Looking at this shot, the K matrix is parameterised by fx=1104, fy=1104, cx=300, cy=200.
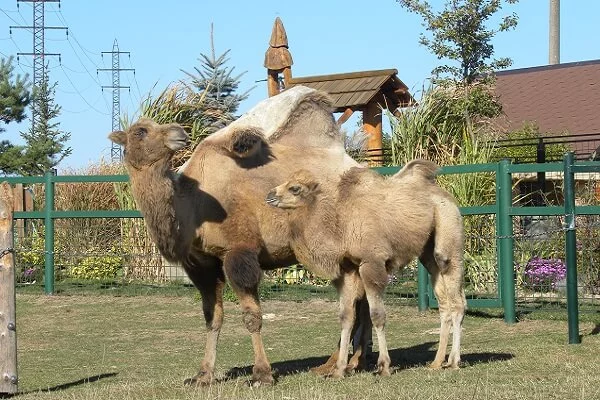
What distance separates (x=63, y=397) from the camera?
384 inches

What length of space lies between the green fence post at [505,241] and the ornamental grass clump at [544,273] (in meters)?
1.00

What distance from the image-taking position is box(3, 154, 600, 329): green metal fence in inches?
506

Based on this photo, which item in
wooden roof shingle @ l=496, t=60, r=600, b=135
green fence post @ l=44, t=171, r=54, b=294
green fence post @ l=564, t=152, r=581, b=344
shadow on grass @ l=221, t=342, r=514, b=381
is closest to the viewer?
shadow on grass @ l=221, t=342, r=514, b=381

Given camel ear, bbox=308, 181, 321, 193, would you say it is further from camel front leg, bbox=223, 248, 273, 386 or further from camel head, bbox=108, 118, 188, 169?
camel head, bbox=108, 118, 188, 169

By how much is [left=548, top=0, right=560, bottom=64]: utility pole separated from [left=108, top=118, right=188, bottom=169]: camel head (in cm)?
3426

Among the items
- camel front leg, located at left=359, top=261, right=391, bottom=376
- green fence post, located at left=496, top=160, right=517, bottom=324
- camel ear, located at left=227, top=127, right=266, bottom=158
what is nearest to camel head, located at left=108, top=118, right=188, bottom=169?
camel ear, located at left=227, top=127, right=266, bottom=158

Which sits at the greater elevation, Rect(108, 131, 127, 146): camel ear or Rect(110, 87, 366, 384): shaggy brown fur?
Rect(108, 131, 127, 146): camel ear

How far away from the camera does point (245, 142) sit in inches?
415

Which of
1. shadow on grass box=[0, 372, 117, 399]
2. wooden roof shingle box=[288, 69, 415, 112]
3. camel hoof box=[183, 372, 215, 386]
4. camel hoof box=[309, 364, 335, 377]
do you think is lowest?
shadow on grass box=[0, 372, 117, 399]

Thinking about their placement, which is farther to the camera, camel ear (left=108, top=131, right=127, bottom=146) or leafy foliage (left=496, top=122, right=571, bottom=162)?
leafy foliage (left=496, top=122, right=571, bottom=162)

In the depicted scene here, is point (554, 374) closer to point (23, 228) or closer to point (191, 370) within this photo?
point (191, 370)

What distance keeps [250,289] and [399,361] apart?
2.13 m

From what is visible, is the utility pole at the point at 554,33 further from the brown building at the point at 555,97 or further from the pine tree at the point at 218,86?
the pine tree at the point at 218,86

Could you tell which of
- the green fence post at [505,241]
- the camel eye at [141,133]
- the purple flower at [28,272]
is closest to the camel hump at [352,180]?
the camel eye at [141,133]
